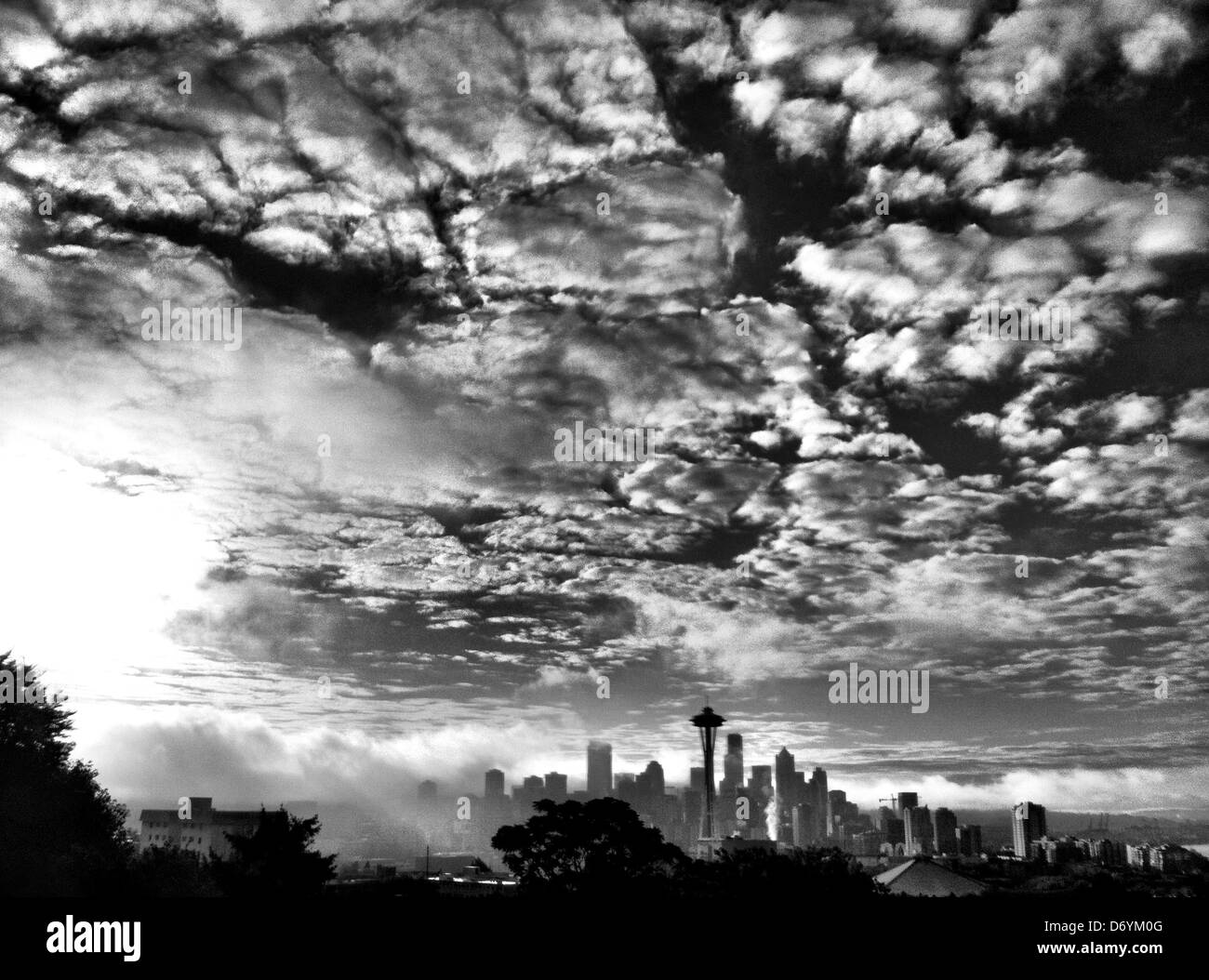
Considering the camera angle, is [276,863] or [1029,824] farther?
[1029,824]

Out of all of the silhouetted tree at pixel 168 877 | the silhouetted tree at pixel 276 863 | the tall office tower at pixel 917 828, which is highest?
the silhouetted tree at pixel 276 863

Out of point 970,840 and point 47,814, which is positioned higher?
point 47,814

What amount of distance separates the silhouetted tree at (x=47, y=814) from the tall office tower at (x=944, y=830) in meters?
159

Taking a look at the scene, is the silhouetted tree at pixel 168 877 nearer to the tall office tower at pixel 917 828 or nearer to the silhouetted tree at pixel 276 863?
the silhouetted tree at pixel 276 863

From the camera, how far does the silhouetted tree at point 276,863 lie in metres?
45.1

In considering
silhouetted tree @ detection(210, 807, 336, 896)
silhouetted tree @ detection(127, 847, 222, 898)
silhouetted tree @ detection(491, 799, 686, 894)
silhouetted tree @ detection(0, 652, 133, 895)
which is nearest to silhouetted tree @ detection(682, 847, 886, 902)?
silhouetted tree @ detection(491, 799, 686, 894)

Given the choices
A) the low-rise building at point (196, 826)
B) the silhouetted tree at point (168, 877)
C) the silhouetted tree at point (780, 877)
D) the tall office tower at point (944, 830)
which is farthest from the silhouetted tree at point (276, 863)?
the tall office tower at point (944, 830)

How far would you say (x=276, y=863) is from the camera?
45938mm

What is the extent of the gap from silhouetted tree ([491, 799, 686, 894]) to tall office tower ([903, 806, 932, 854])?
461 feet

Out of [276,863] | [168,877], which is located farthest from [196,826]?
[276,863]

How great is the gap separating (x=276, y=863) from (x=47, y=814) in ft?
51.8

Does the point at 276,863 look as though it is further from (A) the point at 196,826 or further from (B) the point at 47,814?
(A) the point at 196,826
